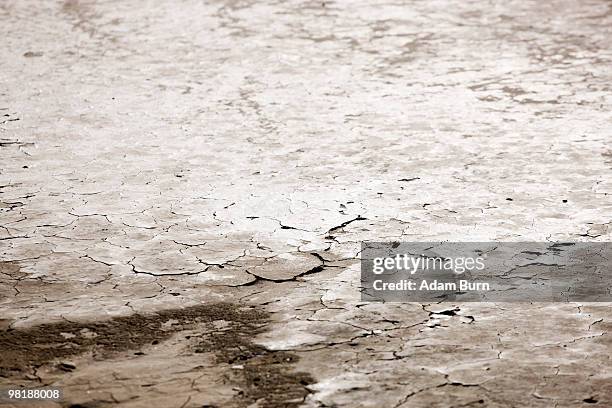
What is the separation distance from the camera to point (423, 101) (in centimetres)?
394

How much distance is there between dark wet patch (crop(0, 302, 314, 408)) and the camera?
192cm

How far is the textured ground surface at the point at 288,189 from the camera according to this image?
2.00 metres

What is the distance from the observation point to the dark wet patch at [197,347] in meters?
1.92

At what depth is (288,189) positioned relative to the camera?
308 cm

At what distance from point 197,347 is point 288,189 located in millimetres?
1077

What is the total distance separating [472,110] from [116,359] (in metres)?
2.27

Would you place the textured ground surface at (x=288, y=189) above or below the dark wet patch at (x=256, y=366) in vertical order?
above

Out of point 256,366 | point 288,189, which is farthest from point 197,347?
point 288,189

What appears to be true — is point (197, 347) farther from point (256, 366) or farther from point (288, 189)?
point (288, 189)

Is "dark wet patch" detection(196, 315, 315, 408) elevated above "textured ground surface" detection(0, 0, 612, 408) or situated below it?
below

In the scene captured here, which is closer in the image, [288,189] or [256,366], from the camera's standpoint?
[256,366]

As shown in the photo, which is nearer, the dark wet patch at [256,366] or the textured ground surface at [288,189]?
the dark wet patch at [256,366]

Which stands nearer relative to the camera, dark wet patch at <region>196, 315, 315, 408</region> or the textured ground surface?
dark wet patch at <region>196, 315, 315, 408</region>

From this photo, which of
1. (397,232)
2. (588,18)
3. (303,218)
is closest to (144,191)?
(303,218)
